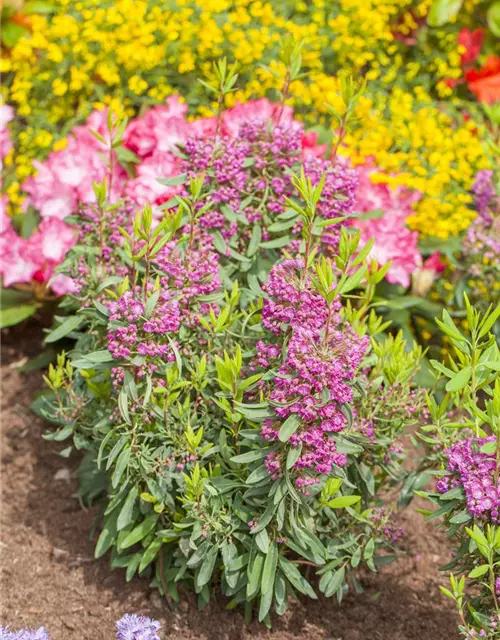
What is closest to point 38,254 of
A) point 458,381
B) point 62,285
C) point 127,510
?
point 62,285

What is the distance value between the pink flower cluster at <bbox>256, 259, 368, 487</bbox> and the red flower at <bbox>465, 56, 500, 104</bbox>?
2789 millimetres

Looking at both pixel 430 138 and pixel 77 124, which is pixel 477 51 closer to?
pixel 430 138

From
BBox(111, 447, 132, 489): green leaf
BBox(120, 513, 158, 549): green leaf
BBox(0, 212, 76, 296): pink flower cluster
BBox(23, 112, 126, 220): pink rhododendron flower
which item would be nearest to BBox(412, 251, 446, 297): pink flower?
BBox(23, 112, 126, 220): pink rhododendron flower

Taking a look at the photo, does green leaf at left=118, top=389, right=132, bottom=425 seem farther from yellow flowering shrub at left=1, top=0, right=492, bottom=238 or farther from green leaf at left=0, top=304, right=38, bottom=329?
yellow flowering shrub at left=1, top=0, right=492, bottom=238

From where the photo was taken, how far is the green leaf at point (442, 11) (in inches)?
179

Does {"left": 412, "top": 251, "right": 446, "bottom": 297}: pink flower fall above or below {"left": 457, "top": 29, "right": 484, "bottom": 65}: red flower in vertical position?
below

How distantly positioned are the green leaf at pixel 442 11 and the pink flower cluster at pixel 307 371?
3.01 m

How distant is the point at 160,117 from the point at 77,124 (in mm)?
1160

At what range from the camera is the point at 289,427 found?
1832mm

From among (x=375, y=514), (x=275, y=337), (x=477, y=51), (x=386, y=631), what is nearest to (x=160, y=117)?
(x=275, y=337)

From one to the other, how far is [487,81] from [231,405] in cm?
300

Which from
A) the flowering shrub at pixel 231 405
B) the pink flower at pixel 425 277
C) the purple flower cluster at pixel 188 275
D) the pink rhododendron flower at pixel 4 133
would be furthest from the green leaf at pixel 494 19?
the purple flower cluster at pixel 188 275

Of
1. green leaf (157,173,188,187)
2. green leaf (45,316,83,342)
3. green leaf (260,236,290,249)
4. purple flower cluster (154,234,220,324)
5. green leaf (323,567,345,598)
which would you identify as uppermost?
green leaf (157,173,188,187)

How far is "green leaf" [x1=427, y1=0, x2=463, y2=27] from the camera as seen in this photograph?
179 inches
